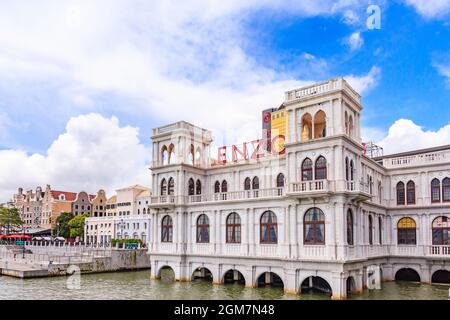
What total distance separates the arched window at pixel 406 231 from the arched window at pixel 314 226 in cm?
1168

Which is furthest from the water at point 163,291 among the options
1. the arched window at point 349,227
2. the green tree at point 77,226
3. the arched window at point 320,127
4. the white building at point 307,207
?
the green tree at point 77,226

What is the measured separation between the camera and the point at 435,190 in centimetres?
3594

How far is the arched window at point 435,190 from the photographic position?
117 ft

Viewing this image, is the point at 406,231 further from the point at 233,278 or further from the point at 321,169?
the point at 233,278

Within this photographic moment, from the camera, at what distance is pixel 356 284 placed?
29469 millimetres

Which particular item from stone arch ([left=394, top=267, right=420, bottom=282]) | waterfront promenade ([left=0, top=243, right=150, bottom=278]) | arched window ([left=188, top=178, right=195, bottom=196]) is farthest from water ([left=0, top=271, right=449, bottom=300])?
arched window ([left=188, top=178, right=195, bottom=196])

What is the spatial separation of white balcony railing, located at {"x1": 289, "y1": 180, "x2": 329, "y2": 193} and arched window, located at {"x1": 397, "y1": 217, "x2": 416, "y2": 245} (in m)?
12.7

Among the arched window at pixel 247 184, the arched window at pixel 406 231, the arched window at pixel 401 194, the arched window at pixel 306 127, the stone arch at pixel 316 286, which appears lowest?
the stone arch at pixel 316 286

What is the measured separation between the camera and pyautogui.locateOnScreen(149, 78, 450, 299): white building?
29.2 metres

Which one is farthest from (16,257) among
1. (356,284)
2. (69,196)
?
(69,196)

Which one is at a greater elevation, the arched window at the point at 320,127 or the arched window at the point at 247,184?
the arched window at the point at 320,127

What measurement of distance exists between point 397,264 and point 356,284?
8.90 m

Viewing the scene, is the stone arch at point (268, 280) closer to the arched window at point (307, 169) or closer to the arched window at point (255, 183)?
the arched window at point (255, 183)
